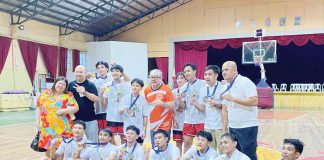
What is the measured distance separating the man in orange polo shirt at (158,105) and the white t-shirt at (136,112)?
20cm

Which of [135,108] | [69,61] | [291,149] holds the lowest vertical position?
[291,149]

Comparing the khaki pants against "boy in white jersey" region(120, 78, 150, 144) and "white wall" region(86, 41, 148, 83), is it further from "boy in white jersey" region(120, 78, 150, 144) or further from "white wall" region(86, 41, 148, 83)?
"white wall" region(86, 41, 148, 83)

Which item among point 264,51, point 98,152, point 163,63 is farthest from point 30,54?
point 98,152

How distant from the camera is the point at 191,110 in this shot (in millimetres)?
4453

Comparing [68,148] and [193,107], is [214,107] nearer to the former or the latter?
[193,107]

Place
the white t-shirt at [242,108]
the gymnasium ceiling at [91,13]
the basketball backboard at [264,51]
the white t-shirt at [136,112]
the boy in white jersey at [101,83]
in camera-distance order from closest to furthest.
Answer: the white t-shirt at [242,108] < the white t-shirt at [136,112] < the boy in white jersey at [101,83] < the gymnasium ceiling at [91,13] < the basketball backboard at [264,51]

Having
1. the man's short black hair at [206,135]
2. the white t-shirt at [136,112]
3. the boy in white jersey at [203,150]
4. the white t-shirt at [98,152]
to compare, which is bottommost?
the white t-shirt at [98,152]

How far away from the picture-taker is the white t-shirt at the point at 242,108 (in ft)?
11.4

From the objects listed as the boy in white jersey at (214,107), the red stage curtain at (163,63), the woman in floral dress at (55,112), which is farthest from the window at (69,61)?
the boy in white jersey at (214,107)

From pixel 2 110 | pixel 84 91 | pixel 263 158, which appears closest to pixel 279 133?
pixel 263 158

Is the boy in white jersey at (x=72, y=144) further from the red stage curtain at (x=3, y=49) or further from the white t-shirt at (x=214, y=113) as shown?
the red stage curtain at (x=3, y=49)

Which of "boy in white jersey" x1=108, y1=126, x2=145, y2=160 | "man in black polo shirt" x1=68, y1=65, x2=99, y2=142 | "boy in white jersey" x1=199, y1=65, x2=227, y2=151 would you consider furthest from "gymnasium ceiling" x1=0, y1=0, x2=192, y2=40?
"boy in white jersey" x1=199, y1=65, x2=227, y2=151

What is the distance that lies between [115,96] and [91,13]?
46.0 ft

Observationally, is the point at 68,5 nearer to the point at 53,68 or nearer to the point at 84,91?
the point at 53,68
